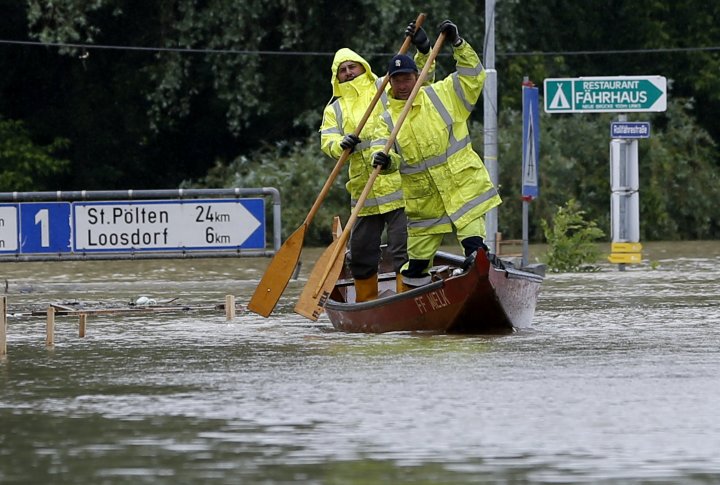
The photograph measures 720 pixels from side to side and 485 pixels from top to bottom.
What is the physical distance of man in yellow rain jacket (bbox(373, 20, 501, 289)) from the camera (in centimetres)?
1344

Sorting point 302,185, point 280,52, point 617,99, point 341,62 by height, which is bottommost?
point 302,185

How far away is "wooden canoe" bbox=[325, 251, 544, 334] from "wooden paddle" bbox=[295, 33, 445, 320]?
5.9 inches

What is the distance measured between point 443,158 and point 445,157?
0.02 metres

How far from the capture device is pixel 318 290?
1380 centimetres

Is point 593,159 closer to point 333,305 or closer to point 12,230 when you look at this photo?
point 12,230

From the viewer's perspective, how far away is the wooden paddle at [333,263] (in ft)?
43.8

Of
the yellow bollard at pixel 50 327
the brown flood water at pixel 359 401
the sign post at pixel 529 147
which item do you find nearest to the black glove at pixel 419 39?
the brown flood water at pixel 359 401

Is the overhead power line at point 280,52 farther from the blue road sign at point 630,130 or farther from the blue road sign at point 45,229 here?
the blue road sign at point 45,229

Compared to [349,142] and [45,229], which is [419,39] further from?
[45,229]

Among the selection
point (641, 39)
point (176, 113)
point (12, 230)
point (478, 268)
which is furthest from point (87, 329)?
point (641, 39)

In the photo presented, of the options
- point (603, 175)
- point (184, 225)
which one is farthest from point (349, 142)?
point (603, 175)

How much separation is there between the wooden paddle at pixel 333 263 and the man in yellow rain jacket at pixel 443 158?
0.13 metres

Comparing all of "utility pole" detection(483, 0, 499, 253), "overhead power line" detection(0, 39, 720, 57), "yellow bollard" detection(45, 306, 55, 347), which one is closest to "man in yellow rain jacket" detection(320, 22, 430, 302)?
"yellow bollard" detection(45, 306, 55, 347)

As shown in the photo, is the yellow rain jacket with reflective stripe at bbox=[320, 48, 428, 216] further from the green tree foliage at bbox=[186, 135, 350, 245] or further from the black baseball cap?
the green tree foliage at bbox=[186, 135, 350, 245]
